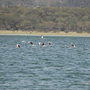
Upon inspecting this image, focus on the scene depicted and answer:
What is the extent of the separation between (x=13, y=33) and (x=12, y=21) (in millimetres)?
14320

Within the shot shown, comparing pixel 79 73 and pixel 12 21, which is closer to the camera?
pixel 79 73

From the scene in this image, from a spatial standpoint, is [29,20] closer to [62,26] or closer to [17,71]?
[62,26]

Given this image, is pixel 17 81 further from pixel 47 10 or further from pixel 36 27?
pixel 47 10

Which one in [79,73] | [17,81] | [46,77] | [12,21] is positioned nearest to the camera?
[17,81]

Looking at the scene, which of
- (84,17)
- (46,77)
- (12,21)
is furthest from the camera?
(84,17)

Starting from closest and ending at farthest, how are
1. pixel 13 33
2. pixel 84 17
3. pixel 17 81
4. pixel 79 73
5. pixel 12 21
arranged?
pixel 17 81 < pixel 79 73 < pixel 13 33 < pixel 12 21 < pixel 84 17

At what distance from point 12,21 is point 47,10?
1318 inches

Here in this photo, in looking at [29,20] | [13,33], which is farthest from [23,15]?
[13,33]

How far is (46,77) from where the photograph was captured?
2441 centimetres

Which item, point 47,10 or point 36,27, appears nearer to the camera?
point 36,27

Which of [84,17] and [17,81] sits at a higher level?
[84,17]

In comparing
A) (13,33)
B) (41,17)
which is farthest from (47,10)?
(13,33)

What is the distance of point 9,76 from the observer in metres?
24.7

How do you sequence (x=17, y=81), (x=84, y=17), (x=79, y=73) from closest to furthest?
(x=17, y=81), (x=79, y=73), (x=84, y=17)
